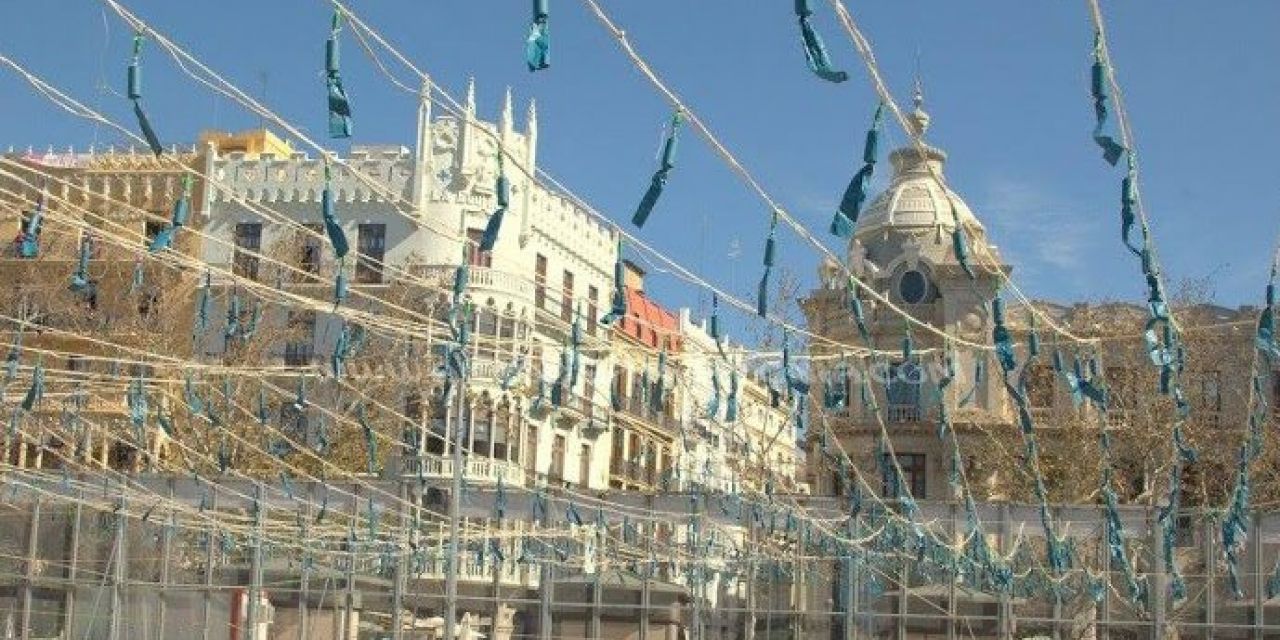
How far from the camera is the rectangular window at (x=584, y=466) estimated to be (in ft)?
156

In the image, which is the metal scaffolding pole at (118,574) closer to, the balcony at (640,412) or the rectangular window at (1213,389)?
the balcony at (640,412)

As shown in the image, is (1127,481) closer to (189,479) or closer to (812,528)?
(812,528)

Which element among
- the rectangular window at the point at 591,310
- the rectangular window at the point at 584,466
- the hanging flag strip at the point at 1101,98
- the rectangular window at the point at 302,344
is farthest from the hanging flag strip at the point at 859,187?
the rectangular window at the point at 584,466

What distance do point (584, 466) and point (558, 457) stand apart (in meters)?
1.90

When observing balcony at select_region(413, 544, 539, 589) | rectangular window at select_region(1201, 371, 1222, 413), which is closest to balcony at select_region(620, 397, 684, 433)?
rectangular window at select_region(1201, 371, 1222, 413)

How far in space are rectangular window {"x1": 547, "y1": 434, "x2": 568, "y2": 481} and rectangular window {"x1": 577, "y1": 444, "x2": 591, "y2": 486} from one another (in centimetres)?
111

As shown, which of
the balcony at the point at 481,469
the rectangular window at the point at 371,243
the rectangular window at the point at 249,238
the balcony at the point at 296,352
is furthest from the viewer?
the rectangular window at the point at 371,243

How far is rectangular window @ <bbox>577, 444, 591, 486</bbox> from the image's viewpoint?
1877 inches

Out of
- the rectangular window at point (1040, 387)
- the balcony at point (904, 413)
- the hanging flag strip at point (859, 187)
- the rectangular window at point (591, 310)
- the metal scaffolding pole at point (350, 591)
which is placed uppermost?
the rectangular window at point (591, 310)

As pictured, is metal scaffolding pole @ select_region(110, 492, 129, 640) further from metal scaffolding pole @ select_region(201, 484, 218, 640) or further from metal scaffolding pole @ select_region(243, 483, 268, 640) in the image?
metal scaffolding pole @ select_region(243, 483, 268, 640)

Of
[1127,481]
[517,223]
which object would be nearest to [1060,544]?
[1127,481]

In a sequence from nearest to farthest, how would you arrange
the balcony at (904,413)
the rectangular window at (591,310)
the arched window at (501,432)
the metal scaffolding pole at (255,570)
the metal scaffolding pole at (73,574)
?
the metal scaffolding pole at (255,570), the metal scaffolding pole at (73,574), the arched window at (501,432), the rectangular window at (591,310), the balcony at (904,413)

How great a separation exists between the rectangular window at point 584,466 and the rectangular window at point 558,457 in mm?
1112

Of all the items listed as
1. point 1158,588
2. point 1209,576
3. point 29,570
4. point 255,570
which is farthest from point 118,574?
point 1209,576
